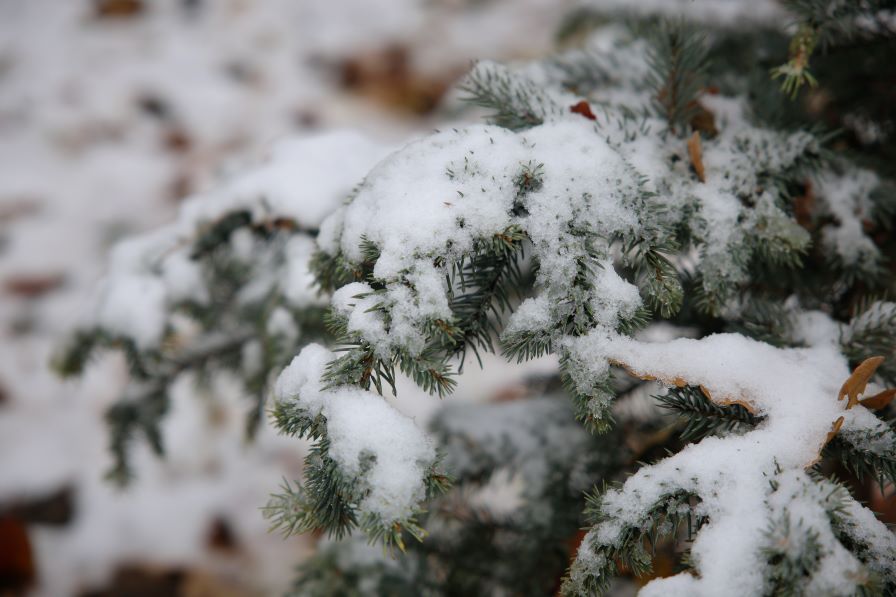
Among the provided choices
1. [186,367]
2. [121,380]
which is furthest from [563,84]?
[121,380]

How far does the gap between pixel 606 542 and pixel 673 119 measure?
0.58 meters

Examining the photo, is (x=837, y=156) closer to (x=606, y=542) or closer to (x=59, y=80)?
(x=606, y=542)

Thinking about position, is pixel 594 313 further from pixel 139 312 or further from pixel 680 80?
pixel 139 312

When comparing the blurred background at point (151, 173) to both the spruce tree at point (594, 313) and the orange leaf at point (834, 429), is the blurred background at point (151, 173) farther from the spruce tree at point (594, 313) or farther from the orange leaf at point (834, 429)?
the orange leaf at point (834, 429)

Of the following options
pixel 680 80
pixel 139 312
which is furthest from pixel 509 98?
pixel 139 312

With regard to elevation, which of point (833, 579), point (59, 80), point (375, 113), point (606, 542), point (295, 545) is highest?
point (59, 80)

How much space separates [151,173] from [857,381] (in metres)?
2.87

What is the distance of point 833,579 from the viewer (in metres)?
0.48

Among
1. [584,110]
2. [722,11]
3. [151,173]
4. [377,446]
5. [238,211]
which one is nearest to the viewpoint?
[377,446]

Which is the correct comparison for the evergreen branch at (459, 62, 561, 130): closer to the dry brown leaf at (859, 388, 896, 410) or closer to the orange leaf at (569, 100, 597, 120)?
the orange leaf at (569, 100, 597, 120)

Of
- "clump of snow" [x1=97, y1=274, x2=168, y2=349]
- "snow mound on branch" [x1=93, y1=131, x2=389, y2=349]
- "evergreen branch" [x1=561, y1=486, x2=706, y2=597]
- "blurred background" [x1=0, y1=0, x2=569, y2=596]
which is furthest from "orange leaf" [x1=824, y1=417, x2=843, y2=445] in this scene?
"clump of snow" [x1=97, y1=274, x2=168, y2=349]

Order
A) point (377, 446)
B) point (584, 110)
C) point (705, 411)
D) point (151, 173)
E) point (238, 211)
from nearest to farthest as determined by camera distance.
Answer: point (377, 446) < point (705, 411) < point (584, 110) < point (238, 211) < point (151, 173)

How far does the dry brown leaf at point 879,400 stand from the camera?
61cm

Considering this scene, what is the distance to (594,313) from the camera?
0.62 meters
